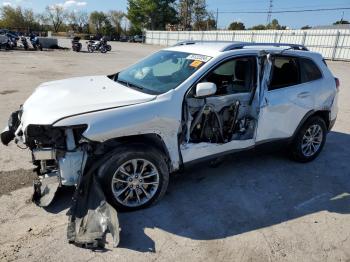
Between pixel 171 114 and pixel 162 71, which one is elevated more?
pixel 162 71

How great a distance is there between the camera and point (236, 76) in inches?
180

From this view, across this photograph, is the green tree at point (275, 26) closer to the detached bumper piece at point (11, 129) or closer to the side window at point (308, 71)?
the side window at point (308, 71)

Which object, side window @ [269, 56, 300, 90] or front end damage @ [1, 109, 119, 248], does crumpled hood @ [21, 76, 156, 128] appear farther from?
side window @ [269, 56, 300, 90]

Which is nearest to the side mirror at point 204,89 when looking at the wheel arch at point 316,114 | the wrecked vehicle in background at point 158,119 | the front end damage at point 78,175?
the wrecked vehicle in background at point 158,119

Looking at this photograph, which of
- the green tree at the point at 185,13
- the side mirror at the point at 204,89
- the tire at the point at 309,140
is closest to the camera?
the side mirror at the point at 204,89

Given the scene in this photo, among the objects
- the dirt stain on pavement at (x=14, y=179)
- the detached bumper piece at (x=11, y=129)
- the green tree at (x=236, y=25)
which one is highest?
the green tree at (x=236, y=25)

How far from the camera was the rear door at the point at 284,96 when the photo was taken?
4.61 m

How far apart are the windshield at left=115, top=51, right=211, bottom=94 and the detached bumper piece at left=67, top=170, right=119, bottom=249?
127cm

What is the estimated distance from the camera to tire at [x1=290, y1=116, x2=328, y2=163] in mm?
5227

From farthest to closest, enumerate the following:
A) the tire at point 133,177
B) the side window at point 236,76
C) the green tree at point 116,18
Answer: the green tree at point 116,18, the side window at point 236,76, the tire at point 133,177

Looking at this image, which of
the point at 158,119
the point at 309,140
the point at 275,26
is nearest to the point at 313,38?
the point at 309,140

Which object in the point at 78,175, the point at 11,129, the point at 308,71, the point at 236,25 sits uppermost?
the point at 236,25

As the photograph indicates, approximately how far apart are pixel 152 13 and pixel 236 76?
69870 mm

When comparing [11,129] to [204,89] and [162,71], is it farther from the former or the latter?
[204,89]
